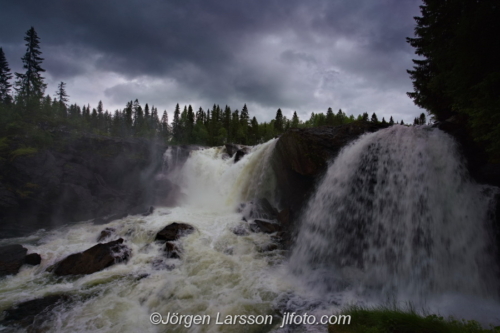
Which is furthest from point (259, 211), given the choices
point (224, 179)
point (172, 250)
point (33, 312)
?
point (33, 312)

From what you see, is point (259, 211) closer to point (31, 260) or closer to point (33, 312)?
point (33, 312)

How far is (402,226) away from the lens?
8.92 meters

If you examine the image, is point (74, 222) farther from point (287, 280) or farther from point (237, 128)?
point (237, 128)

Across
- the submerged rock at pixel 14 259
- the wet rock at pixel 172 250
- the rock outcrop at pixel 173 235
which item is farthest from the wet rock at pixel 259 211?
the submerged rock at pixel 14 259

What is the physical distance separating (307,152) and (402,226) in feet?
24.1

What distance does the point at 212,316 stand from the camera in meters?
7.33

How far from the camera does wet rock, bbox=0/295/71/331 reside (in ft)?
23.7

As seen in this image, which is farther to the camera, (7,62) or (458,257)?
(7,62)

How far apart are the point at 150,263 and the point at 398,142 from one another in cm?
1265

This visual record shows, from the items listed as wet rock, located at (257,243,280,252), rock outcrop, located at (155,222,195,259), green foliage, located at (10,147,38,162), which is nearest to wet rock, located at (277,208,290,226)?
wet rock, located at (257,243,280,252)

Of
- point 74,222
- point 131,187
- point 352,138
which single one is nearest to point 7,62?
point 131,187

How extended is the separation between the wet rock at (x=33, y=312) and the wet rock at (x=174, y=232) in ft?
16.2

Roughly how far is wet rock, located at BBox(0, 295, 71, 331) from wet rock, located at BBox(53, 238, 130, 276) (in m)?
1.86

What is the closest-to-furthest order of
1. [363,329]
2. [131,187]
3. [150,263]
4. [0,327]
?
[363,329], [0,327], [150,263], [131,187]
